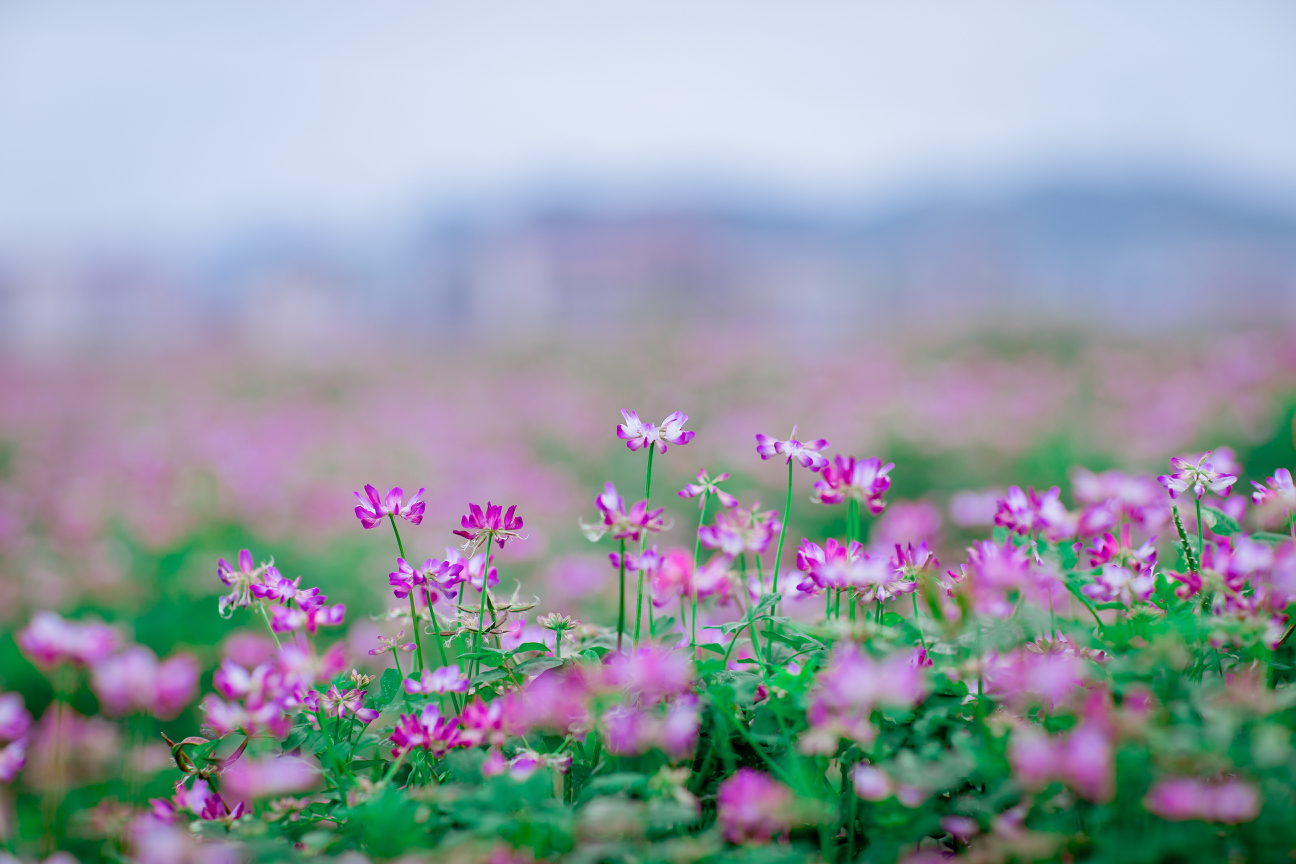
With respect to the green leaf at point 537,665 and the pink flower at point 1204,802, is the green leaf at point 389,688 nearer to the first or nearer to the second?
the green leaf at point 537,665

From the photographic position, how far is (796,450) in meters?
1.07

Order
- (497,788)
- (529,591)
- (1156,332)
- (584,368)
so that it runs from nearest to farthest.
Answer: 1. (497,788)
2. (529,591)
3. (584,368)
4. (1156,332)

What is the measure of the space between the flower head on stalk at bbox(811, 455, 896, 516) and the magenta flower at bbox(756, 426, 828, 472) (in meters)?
0.03

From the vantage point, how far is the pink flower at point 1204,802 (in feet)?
2.21

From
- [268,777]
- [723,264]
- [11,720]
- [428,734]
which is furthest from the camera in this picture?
[723,264]

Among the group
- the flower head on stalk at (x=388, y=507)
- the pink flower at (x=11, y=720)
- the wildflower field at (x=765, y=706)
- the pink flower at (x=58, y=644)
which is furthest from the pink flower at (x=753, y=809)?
the pink flower at (x=11, y=720)

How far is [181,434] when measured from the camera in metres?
5.55

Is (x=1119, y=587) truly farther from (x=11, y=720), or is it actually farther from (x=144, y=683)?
(x=11, y=720)

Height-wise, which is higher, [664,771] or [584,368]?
[584,368]

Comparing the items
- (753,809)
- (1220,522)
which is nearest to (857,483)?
(753,809)

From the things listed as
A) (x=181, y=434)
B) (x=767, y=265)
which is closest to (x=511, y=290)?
(x=767, y=265)

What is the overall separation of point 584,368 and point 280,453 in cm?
410

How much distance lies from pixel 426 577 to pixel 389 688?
158 mm

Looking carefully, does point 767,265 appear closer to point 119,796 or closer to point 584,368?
point 584,368
